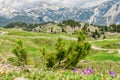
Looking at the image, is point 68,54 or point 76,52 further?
point 68,54

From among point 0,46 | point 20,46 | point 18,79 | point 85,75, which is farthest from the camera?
point 0,46

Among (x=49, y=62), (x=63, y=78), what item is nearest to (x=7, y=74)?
(x=63, y=78)

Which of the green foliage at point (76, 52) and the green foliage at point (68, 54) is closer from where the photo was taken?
the green foliage at point (68, 54)

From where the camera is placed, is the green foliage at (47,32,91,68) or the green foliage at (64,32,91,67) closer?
the green foliage at (47,32,91,68)

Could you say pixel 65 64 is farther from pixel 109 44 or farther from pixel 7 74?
pixel 109 44

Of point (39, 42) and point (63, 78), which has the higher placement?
point (63, 78)

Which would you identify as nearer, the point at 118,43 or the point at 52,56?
the point at 52,56

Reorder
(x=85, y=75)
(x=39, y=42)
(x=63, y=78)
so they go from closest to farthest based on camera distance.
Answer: (x=63, y=78), (x=85, y=75), (x=39, y=42)

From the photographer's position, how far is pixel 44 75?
11.1 metres

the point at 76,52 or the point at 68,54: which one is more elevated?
the point at 76,52

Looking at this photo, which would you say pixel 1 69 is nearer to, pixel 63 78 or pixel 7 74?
pixel 7 74

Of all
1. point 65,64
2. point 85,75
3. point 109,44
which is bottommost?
point 109,44

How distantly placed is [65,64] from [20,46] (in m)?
4.47

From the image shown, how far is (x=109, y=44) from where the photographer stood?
9219 centimetres
